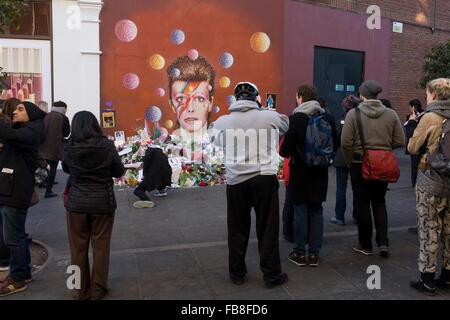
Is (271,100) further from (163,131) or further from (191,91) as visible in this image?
(163,131)

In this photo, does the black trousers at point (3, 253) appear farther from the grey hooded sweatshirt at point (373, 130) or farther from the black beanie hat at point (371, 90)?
the black beanie hat at point (371, 90)

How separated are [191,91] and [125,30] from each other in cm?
225

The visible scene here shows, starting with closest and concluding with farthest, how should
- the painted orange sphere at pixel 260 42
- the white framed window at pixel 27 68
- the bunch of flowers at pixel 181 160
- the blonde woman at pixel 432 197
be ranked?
the blonde woman at pixel 432 197 → the bunch of flowers at pixel 181 160 → the white framed window at pixel 27 68 → the painted orange sphere at pixel 260 42

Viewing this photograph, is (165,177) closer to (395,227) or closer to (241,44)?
(395,227)

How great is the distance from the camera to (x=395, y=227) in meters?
6.15

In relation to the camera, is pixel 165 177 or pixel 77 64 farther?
pixel 77 64

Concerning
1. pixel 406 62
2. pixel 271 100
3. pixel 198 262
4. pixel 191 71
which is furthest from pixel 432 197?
pixel 406 62

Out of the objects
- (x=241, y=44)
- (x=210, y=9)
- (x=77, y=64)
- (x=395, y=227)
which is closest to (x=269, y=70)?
(x=241, y=44)

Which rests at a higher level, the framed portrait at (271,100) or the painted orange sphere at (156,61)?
the painted orange sphere at (156,61)

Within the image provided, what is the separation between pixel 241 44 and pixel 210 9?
1.25 m

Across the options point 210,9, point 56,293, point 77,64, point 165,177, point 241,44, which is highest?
point 210,9

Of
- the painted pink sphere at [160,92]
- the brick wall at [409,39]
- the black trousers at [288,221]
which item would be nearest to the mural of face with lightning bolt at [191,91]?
the painted pink sphere at [160,92]

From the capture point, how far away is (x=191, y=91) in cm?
1128

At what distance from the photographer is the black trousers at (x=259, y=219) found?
400 cm
